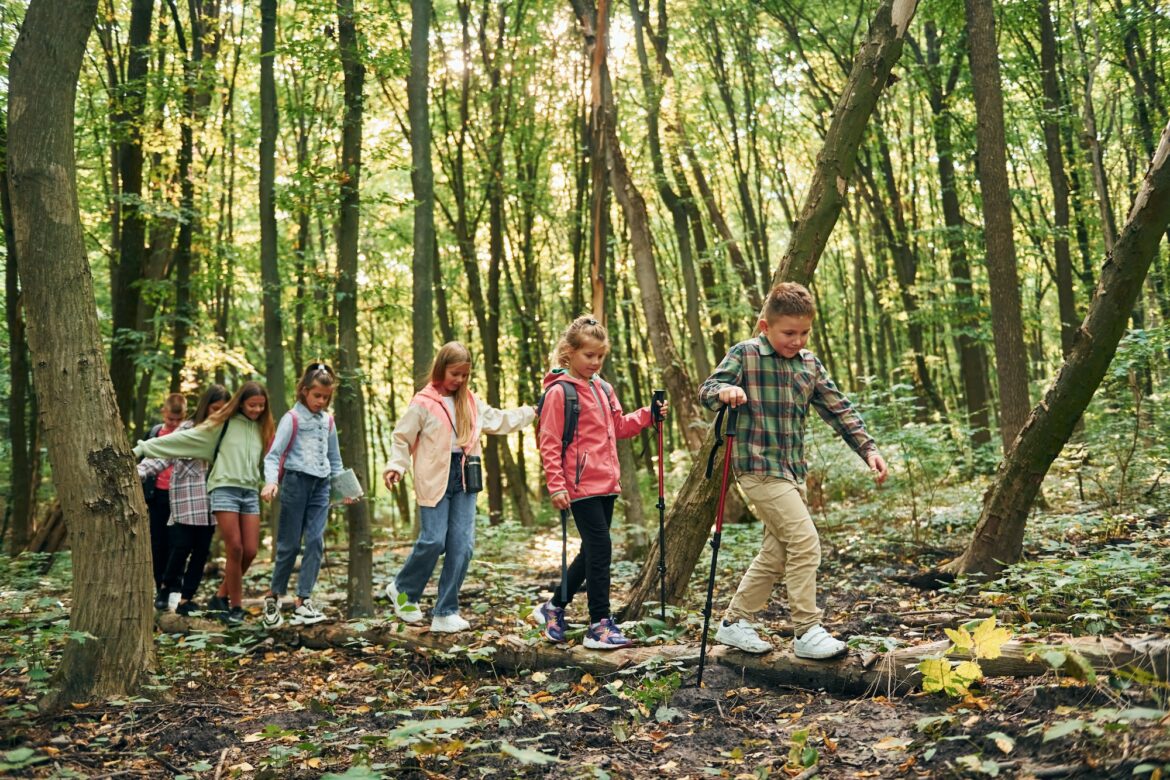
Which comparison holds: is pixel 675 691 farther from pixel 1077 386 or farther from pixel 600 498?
pixel 1077 386

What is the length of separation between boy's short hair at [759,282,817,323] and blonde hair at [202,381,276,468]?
466 centimetres

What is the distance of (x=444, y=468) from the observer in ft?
20.3

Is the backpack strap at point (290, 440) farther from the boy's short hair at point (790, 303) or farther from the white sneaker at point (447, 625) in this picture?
the boy's short hair at point (790, 303)

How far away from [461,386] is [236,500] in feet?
7.80

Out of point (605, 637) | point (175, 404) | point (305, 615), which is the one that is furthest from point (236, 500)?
point (605, 637)

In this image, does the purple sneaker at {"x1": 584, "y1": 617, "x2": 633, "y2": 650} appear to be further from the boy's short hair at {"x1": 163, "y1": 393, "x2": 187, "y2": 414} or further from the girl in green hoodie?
the boy's short hair at {"x1": 163, "y1": 393, "x2": 187, "y2": 414}

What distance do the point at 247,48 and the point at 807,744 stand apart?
53.4ft

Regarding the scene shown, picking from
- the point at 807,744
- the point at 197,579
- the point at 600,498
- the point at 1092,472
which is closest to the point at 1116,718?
the point at 807,744

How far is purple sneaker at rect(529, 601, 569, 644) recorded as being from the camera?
5.45 metres

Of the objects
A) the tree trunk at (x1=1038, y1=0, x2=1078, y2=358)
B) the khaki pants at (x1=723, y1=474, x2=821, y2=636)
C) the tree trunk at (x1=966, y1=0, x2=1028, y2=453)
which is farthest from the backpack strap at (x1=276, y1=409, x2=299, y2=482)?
the tree trunk at (x1=1038, y1=0, x2=1078, y2=358)

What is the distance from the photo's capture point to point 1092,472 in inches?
408

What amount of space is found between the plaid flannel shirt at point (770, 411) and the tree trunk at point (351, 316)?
12.3 feet

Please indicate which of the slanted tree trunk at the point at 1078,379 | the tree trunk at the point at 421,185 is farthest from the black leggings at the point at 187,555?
the slanted tree trunk at the point at 1078,379

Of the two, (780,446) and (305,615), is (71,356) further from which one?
(780,446)
